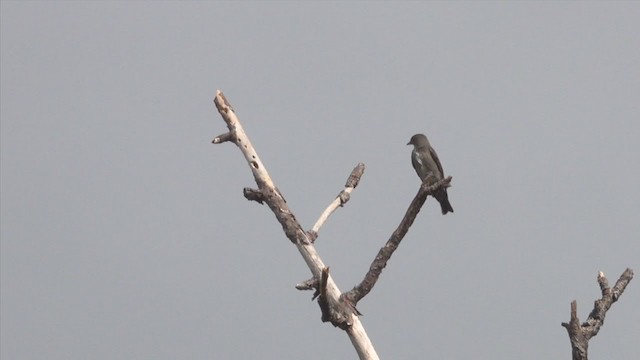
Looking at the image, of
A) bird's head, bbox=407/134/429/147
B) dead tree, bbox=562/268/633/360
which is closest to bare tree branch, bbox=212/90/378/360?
dead tree, bbox=562/268/633/360

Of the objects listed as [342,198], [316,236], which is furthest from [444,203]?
[316,236]

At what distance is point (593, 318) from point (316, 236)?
2.87 m

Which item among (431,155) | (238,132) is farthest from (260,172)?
(431,155)

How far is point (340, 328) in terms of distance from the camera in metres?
11.1

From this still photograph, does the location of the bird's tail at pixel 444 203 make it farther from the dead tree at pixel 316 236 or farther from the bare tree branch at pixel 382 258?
the bare tree branch at pixel 382 258

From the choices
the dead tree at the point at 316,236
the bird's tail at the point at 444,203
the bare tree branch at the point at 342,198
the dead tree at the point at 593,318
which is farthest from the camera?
the bird's tail at the point at 444,203

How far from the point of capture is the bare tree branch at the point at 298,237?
35.7 ft

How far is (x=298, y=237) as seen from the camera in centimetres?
1138

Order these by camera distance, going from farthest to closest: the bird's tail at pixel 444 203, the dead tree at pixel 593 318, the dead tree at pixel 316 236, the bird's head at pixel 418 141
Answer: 1. the bird's head at pixel 418 141
2. the bird's tail at pixel 444 203
3. the dead tree at pixel 316 236
4. the dead tree at pixel 593 318

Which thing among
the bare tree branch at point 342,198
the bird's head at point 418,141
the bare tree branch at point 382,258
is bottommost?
the bare tree branch at point 382,258

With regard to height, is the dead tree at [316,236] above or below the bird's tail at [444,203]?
below

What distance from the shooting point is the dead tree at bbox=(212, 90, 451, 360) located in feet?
35.4

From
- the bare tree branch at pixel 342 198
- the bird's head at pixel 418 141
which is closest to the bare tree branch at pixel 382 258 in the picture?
the bare tree branch at pixel 342 198

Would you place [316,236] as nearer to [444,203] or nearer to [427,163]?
[444,203]
